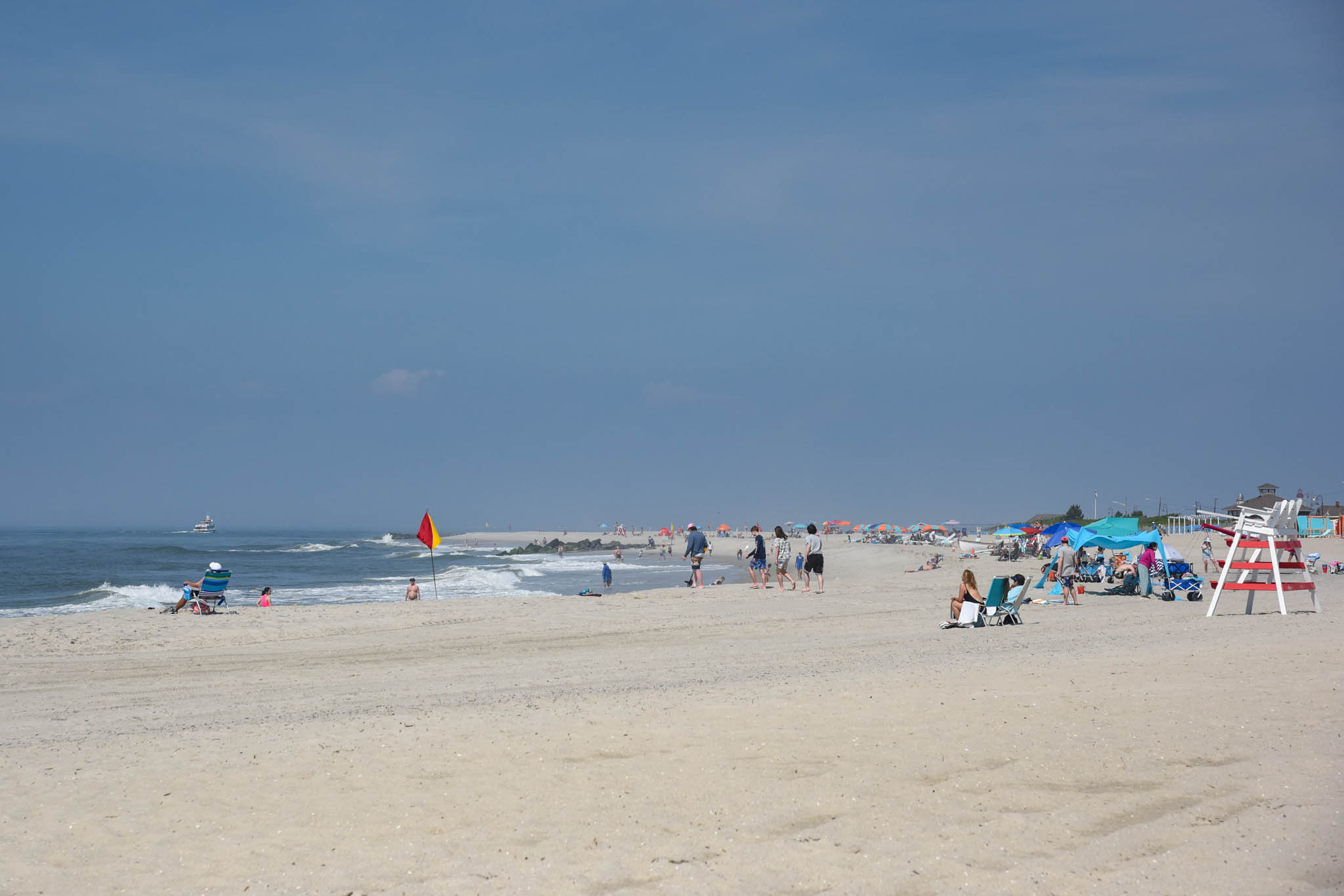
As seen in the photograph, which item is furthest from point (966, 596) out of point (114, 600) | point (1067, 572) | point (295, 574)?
point (295, 574)

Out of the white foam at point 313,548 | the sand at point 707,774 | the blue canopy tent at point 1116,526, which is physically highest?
the blue canopy tent at point 1116,526

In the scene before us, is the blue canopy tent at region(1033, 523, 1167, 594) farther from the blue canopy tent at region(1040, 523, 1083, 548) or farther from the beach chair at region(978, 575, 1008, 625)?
the beach chair at region(978, 575, 1008, 625)

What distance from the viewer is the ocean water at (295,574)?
1128 inches

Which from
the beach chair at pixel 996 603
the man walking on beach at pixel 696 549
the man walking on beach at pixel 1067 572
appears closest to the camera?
the beach chair at pixel 996 603

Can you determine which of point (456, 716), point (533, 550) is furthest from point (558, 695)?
point (533, 550)

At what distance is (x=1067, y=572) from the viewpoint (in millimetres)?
17984

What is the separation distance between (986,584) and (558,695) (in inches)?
805

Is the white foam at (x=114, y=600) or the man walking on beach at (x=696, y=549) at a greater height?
the man walking on beach at (x=696, y=549)

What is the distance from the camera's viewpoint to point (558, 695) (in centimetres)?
847

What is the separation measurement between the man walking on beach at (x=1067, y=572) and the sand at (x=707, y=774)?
651 centimetres

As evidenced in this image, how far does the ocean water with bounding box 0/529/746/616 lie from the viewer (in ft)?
94.0

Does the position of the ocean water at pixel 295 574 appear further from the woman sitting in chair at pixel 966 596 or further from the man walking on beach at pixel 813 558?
the woman sitting in chair at pixel 966 596

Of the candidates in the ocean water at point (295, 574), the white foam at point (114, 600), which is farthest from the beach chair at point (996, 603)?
the white foam at point (114, 600)

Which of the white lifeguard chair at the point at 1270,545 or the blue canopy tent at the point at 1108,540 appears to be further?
the blue canopy tent at the point at 1108,540
